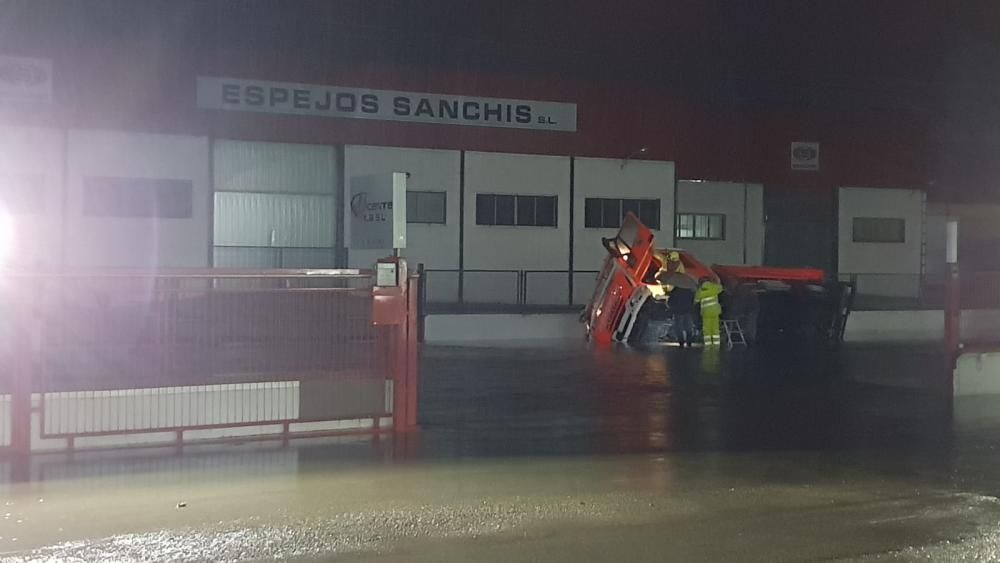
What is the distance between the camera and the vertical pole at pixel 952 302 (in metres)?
14.5

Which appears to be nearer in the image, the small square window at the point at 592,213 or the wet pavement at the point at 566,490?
the wet pavement at the point at 566,490

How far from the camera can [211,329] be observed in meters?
11.0

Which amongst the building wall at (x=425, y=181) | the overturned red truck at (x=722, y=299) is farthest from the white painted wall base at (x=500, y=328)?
the building wall at (x=425, y=181)

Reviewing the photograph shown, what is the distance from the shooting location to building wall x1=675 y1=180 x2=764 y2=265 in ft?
115

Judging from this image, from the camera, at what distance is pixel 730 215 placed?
35.4 metres

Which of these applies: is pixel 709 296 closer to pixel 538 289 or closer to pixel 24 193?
pixel 538 289

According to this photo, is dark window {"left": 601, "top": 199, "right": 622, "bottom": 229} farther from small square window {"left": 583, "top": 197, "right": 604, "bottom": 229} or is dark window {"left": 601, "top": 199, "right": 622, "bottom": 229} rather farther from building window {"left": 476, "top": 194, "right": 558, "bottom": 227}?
building window {"left": 476, "top": 194, "right": 558, "bottom": 227}

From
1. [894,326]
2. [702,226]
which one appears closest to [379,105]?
[702,226]

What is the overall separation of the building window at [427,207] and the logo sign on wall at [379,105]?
1884 millimetres

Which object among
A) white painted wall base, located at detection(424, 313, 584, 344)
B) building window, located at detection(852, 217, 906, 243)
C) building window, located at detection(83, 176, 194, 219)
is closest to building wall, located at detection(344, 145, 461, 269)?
building window, located at detection(83, 176, 194, 219)

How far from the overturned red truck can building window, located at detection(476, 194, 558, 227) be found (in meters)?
7.35

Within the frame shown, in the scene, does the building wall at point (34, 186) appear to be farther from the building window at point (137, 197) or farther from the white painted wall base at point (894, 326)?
the white painted wall base at point (894, 326)

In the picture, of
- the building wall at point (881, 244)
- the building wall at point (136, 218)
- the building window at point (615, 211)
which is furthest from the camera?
the building wall at point (881, 244)

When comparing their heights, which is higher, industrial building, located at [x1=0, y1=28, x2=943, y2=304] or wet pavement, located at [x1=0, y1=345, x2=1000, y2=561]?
industrial building, located at [x1=0, y1=28, x2=943, y2=304]
